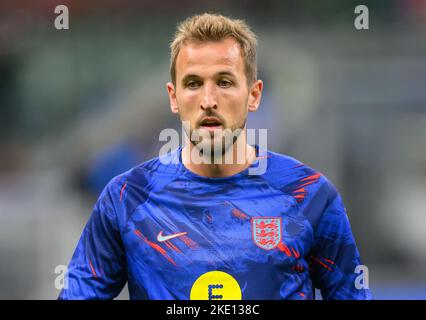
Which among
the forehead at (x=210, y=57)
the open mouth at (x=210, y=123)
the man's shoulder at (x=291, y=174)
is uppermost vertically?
the forehead at (x=210, y=57)

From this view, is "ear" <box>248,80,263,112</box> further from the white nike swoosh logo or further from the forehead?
the white nike swoosh logo

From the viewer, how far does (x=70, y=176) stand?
7.73 m

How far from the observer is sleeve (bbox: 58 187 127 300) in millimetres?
3047

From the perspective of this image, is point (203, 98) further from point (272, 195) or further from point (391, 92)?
point (391, 92)

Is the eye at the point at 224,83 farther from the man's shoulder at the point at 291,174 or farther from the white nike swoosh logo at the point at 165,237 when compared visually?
the white nike swoosh logo at the point at 165,237

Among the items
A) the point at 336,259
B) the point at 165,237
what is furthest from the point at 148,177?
the point at 336,259

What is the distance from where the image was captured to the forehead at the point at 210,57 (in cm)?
301

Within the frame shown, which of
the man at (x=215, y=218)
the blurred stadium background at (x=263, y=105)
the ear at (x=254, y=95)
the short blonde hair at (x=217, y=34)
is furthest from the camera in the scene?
the blurred stadium background at (x=263, y=105)

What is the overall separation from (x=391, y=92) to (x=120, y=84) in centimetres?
340

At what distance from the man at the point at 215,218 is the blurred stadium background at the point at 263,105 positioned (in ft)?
13.5

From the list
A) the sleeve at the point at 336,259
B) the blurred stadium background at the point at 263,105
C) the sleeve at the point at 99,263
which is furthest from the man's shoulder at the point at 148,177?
the blurred stadium background at the point at 263,105

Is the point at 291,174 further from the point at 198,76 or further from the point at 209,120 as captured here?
the point at 198,76

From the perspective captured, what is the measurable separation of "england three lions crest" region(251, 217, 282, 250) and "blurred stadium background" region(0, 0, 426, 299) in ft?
14.4
